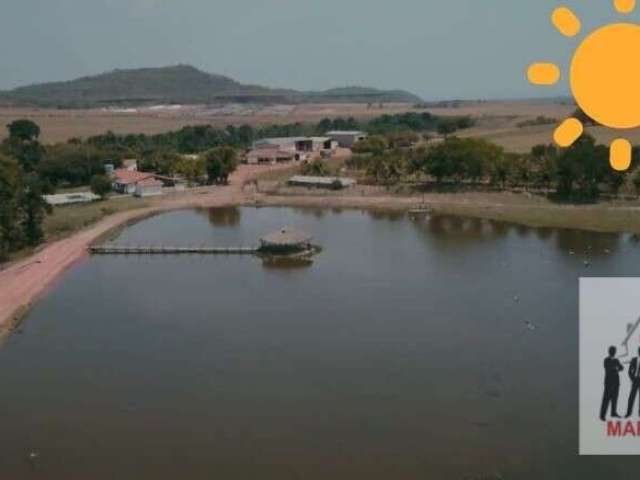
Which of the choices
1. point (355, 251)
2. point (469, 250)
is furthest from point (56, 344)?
point (469, 250)

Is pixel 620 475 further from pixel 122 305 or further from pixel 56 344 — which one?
pixel 122 305

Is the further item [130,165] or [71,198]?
[130,165]

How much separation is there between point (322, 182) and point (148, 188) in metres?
7.51

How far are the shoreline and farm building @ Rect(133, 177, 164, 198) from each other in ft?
5.41

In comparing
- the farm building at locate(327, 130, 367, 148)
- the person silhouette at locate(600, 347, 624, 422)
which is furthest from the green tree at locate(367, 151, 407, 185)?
the person silhouette at locate(600, 347, 624, 422)

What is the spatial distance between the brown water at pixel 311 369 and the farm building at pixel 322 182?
12193 mm

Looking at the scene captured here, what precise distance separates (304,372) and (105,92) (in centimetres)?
14290

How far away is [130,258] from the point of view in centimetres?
2175

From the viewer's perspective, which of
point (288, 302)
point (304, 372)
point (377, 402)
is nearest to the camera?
point (377, 402)

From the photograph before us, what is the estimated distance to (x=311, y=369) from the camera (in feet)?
41.3

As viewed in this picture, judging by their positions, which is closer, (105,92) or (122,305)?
(122,305)

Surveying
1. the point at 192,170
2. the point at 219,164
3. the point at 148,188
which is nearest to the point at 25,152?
the point at 148,188

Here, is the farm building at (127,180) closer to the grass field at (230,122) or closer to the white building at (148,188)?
the white building at (148,188)
